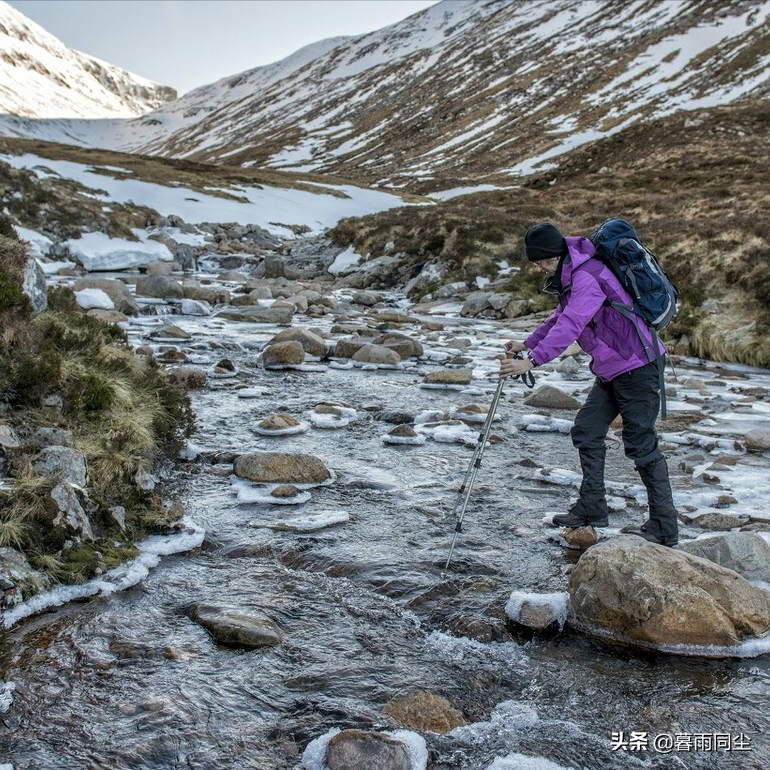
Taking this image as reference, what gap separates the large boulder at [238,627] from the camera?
4.90m

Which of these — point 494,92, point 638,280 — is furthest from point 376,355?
point 494,92

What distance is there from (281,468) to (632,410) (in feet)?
12.6

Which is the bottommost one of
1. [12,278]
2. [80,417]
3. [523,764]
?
[523,764]

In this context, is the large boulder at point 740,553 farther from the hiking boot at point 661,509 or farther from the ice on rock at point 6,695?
the ice on rock at point 6,695

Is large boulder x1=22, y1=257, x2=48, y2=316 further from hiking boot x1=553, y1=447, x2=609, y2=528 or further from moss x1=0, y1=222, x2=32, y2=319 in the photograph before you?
hiking boot x1=553, y1=447, x2=609, y2=528

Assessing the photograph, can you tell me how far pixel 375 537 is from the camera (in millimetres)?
6746

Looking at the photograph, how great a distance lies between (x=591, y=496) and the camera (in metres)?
→ 6.88

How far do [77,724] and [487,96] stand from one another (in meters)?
122

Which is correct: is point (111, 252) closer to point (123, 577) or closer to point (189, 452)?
point (189, 452)

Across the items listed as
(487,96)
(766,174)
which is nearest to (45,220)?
(766,174)

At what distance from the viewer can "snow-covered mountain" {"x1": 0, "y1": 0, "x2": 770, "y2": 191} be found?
8648 centimetres

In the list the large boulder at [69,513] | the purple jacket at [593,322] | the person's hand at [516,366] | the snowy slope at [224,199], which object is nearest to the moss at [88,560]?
the large boulder at [69,513]

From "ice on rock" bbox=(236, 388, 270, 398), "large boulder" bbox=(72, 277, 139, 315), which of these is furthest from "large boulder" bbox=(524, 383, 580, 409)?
"large boulder" bbox=(72, 277, 139, 315)

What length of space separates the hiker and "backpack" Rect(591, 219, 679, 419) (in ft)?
0.20
